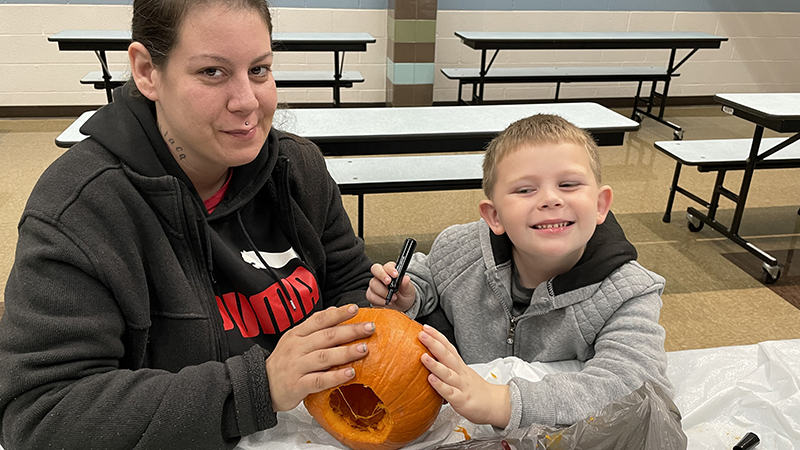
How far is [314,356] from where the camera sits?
2.74 ft

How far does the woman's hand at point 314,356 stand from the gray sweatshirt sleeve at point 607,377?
0.30 metres

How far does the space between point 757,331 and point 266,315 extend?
2300 millimetres

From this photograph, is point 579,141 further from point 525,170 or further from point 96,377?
point 96,377

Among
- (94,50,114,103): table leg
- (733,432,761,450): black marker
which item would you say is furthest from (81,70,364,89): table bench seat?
(733,432,761,450): black marker

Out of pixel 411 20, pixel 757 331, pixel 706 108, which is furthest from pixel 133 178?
pixel 706 108

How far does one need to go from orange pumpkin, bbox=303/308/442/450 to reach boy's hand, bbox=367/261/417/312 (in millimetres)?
222

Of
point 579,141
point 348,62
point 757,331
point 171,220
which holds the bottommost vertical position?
point 757,331

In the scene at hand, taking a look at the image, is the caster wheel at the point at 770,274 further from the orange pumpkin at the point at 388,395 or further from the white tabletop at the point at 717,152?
the orange pumpkin at the point at 388,395

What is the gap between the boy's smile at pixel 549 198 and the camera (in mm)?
1062

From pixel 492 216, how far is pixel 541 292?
189mm

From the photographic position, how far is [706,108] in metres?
6.30

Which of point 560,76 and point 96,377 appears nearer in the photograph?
point 96,377

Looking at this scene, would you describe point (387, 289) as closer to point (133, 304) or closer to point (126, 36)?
point (133, 304)

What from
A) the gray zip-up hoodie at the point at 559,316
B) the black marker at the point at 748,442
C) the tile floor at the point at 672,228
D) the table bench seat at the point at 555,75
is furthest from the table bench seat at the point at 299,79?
the black marker at the point at 748,442
